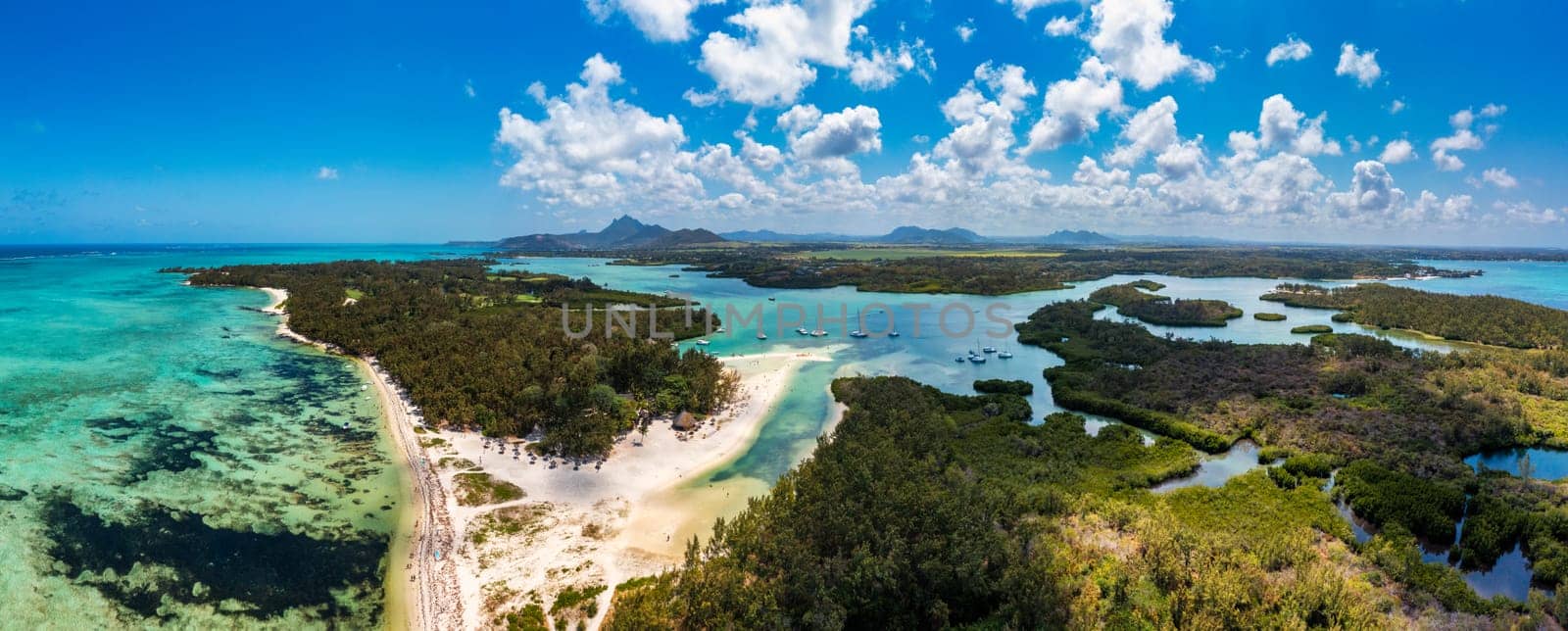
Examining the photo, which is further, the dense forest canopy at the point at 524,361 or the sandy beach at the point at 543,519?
the dense forest canopy at the point at 524,361

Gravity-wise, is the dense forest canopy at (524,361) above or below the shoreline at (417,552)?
above

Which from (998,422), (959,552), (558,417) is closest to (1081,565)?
(959,552)

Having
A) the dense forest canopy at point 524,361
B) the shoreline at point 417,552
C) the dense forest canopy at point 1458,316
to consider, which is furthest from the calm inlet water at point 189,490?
the dense forest canopy at point 1458,316

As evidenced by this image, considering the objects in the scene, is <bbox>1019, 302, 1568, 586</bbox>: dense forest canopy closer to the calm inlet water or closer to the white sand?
the white sand

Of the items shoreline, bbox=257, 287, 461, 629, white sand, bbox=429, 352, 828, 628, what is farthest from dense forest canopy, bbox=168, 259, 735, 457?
shoreline, bbox=257, 287, 461, 629

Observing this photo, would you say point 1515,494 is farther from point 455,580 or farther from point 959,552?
point 455,580

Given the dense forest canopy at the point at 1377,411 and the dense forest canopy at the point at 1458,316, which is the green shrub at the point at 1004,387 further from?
the dense forest canopy at the point at 1458,316

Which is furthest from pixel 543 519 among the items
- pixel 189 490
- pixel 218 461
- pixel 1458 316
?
pixel 1458 316
